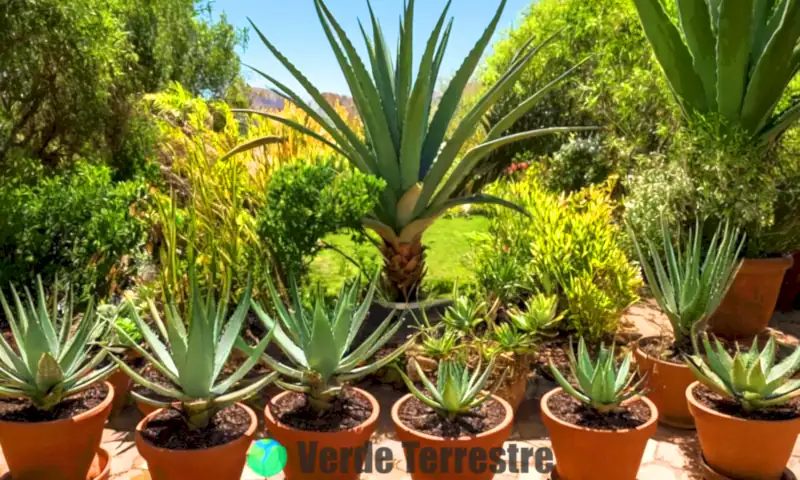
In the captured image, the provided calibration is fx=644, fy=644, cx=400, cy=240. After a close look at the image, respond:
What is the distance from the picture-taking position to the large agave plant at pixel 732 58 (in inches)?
157

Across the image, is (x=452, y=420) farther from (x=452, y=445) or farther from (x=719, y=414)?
(x=719, y=414)

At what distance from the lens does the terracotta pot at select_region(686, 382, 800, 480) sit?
239cm

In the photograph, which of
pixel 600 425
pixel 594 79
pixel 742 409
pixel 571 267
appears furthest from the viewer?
pixel 594 79

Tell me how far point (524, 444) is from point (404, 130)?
168 centimetres

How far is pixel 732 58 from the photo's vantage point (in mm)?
4086

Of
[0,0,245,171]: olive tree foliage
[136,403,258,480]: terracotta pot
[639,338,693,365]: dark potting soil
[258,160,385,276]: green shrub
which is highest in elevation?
[0,0,245,171]: olive tree foliage

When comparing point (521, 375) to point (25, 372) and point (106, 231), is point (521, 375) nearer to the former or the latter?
point (25, 372)

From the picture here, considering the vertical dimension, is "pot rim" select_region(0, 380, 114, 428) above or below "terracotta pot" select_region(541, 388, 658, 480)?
above

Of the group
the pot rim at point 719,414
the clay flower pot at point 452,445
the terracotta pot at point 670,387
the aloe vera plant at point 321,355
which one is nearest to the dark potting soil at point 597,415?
the pot rim at point 719,414

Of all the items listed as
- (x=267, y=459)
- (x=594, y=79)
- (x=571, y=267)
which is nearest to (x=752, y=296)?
(x=571, y=267)

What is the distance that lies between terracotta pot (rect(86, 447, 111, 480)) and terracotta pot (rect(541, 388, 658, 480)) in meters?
1.70

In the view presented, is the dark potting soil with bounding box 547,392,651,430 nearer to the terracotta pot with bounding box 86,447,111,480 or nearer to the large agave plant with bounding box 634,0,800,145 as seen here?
the terracotta pot with bounding box 86,447,111,480

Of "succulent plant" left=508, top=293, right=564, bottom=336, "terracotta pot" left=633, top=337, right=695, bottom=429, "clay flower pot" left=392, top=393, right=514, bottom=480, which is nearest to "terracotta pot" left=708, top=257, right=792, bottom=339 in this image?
"terracotta pot" left=633, top=337, right=695, bottom=429

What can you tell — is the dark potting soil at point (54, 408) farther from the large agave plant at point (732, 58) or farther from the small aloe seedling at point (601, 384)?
the large agave plant at point (732, 58)
